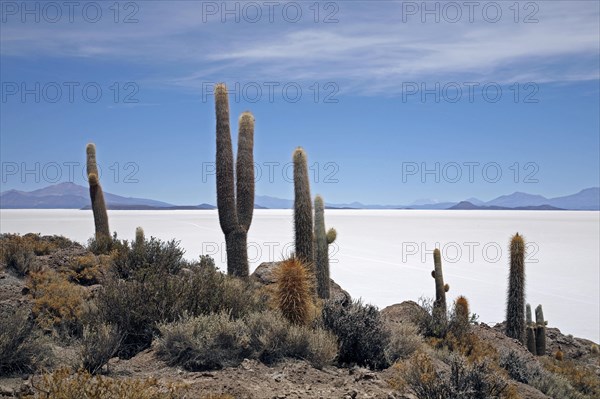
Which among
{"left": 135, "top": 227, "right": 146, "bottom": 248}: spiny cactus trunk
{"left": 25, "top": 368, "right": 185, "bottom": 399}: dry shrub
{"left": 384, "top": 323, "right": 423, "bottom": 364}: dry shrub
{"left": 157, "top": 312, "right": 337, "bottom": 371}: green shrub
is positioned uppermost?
{"left": 135, "top": 227, "right": 146, "bottom": 248}: spiny cactus trunk

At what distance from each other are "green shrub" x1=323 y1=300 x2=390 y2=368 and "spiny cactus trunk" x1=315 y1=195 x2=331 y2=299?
27.5ft

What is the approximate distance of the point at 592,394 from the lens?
14.5 metres

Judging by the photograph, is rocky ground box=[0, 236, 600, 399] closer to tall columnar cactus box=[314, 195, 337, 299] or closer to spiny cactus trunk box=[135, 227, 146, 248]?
spiny cactus trunk box=[135, 227, 146, 248]

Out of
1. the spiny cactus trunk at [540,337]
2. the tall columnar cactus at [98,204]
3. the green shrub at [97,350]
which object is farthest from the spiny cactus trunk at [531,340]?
the green shrub at [97,350]

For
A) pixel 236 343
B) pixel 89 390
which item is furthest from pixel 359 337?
pixel 89 390

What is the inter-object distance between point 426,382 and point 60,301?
Answer: 7.99 metres

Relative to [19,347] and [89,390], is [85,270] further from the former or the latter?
[89,390]

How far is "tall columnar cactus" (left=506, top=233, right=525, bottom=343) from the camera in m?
20.0

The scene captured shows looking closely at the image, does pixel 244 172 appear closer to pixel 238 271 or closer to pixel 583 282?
pixel 238 271

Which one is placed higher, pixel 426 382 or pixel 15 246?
pixel 15 246

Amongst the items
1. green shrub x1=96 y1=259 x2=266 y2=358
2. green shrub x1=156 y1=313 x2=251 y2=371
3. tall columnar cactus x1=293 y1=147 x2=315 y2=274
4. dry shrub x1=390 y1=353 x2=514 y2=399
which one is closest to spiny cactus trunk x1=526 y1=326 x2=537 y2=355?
tall columnar cactus x1=293 y1=147 x2=315 y2=274

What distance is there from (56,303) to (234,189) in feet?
24.2

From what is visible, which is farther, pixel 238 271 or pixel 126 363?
pixel 238 271

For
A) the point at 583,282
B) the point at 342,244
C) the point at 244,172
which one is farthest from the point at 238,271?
the point at 342,244
